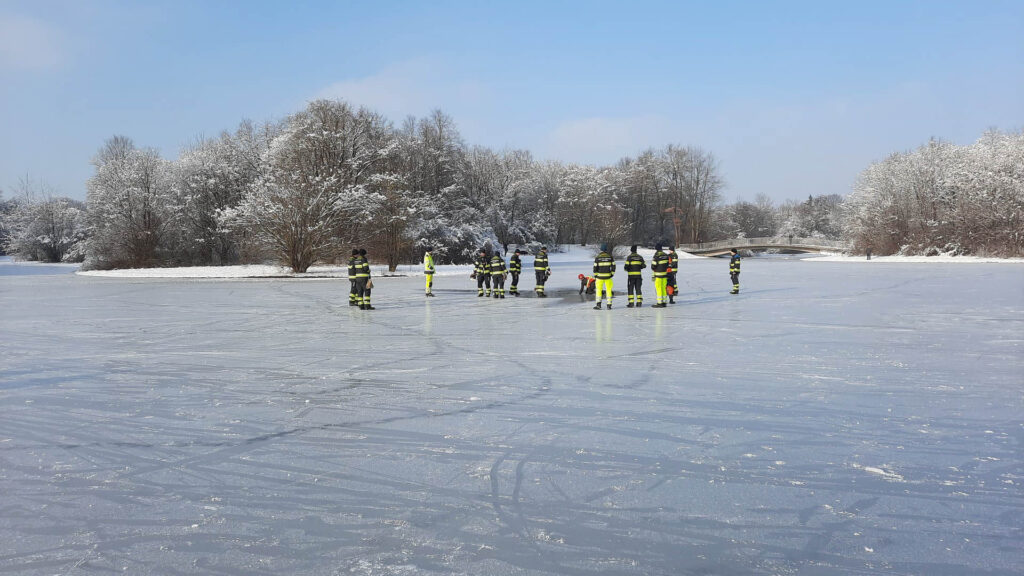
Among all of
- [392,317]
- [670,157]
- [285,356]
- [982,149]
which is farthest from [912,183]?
[285,356]

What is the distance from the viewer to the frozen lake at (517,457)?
315cm

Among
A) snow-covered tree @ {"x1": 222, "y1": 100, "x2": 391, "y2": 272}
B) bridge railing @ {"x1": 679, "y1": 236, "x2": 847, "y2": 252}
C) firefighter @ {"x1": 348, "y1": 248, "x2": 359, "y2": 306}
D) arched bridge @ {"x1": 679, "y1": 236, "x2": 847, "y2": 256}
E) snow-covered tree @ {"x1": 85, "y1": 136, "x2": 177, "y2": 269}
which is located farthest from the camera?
bridge railing @ {"x1": 679, "y1": 236, "x2": 847, "y2": 252}

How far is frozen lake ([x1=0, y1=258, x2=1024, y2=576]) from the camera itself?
10.3 ft

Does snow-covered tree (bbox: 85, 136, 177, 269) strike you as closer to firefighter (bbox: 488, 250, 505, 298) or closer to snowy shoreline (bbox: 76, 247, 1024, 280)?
snowy shoreline (bbox: 76, 247, 1024, 280)

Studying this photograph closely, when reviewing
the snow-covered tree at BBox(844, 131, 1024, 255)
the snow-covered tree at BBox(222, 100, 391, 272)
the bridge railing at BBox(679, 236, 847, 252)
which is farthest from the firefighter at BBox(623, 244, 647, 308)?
the bridge railing at BBox(679, 236, 847, 252)

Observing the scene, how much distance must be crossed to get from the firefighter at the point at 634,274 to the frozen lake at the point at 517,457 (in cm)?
586

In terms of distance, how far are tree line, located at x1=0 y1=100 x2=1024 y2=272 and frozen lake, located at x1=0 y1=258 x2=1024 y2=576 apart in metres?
29.4

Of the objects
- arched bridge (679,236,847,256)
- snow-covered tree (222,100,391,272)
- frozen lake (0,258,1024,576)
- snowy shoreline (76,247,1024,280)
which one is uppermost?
snow-covered tree (222,100,391,272)

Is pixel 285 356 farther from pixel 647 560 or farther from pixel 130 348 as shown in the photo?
pixel 647 560

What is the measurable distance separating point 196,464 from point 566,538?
9.14 feet

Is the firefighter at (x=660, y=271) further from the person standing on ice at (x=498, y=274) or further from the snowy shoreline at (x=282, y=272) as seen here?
the snowy shoreline at (x=282, y=272)

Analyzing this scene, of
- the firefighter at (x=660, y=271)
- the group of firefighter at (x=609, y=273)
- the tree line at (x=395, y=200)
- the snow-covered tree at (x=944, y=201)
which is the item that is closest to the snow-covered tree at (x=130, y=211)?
A: the tree line at (x=395, y=200)

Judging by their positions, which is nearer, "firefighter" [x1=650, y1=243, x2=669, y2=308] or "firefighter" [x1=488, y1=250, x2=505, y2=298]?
"firefighter" [x1=650, y1=243, x2=669, y2=308]

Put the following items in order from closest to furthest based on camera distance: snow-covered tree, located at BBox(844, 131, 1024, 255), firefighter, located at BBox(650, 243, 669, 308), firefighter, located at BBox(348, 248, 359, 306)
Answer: firefighter, located at BBox(650, 243, 669, 308) < firefighter, located at BBox(348, 248, 359, 306) < snow-covered tree, located at BBox(844, 131, 1024, 255)
